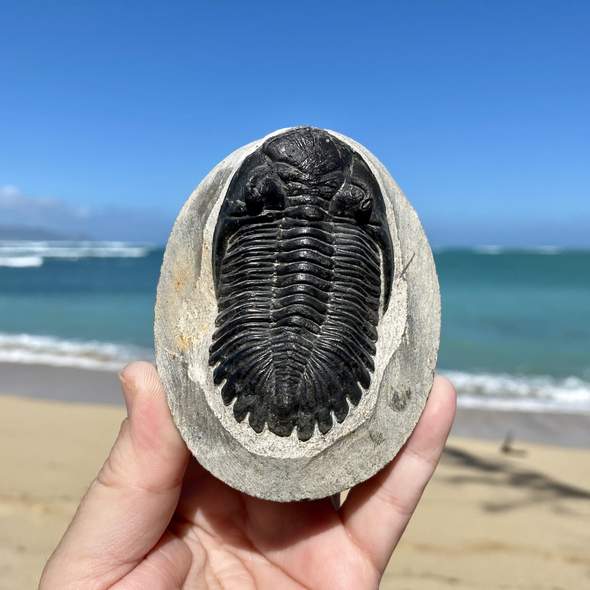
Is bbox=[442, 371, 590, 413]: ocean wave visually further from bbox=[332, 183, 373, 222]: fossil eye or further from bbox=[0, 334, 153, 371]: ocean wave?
bbox=[332, 183, 373, 222]: fossil eye

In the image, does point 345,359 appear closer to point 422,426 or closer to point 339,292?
point 339,292

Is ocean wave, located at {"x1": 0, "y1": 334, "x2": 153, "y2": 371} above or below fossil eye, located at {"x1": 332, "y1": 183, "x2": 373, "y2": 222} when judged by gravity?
below

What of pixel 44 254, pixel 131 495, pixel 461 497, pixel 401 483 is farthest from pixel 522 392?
pixel 44 254

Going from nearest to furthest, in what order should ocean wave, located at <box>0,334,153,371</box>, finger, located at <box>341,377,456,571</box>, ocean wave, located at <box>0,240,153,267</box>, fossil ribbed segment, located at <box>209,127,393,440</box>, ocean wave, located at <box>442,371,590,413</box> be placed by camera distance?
fossil ribbed segment, located at <box>209,127,393,440</box> → finger, located at <box>341,377,456,571</box> → ocean wave, located at <box>442,371,590,413</box> → ocean wave, located at <box>0,334,153,371</box> → ocean wave, located at <box>0,240,153,267</box>

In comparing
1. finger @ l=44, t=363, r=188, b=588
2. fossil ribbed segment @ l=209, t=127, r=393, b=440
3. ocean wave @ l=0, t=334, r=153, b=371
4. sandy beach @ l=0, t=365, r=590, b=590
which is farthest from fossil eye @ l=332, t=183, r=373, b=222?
ocean wave @ l=0, t=334, r=153, b=371

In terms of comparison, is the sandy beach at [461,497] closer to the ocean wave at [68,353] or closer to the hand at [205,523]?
the hand at [205,523]

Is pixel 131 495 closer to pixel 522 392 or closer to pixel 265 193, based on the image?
pixel 265 193

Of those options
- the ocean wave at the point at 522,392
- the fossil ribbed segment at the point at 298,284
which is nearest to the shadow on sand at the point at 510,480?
the ocean wave at the point at 522,392
